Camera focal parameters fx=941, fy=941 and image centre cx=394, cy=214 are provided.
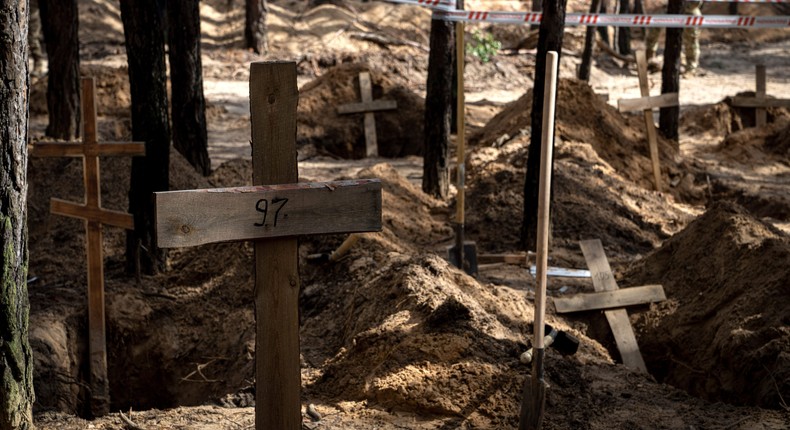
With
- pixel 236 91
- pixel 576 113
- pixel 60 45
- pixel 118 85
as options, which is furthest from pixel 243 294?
pixel 236 91

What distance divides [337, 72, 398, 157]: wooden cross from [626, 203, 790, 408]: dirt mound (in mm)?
8102

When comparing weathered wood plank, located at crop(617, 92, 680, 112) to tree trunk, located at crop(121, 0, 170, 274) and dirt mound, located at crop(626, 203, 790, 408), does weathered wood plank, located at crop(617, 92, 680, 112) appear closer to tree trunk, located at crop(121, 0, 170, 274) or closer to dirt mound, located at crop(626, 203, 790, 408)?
dirt mound, located at crop(626, 203, 790, 408)

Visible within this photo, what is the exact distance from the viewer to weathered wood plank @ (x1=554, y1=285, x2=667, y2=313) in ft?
26.4

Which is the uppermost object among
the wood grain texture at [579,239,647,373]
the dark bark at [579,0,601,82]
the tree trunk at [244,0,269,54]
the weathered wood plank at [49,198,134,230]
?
the tree trunk at [244,0,269,54]

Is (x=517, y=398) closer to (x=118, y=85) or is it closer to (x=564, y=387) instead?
(x=564, y=387)

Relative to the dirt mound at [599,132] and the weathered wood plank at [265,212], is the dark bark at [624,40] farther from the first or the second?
the weathered wood plank at [265,212]

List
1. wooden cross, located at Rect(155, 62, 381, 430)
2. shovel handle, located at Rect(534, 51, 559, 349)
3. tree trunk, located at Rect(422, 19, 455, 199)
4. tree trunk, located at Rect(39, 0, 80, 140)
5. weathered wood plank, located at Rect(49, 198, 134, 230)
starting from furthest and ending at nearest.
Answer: tree trunk, located at Rect(39, 0, 80, 140)
tree trunk, located at Rect(422, 19, 455, 199)
weathered wood plank, located at Rect(49, 198, 134, 230)
shovel handle, located at Rect(534, 51, 559, 349)
wooden cross, located at Rect(155, 62, 381, 430)

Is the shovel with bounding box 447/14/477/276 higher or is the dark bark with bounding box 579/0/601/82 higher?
the dark bark with bounding box 579/0/601/82

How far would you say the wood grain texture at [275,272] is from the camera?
13.2ft

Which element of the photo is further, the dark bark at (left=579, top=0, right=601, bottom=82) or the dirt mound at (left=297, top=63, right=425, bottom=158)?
the dark bark at (left=579, top=0, right=601, bottom=82)

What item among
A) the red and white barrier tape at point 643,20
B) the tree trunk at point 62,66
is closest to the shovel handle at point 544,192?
the red and white barrier tape at point 643,20

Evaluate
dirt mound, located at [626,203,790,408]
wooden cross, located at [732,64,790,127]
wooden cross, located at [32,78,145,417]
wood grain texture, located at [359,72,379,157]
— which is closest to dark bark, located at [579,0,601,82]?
wooden cross, located at [732,64,790,127]

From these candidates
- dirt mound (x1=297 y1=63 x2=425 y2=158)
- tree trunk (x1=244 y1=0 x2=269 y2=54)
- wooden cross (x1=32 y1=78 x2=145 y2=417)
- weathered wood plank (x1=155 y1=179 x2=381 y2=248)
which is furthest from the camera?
tree trunk (x1=244 y1=0 x2=269 y2=54)

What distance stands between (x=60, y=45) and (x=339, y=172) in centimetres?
441
